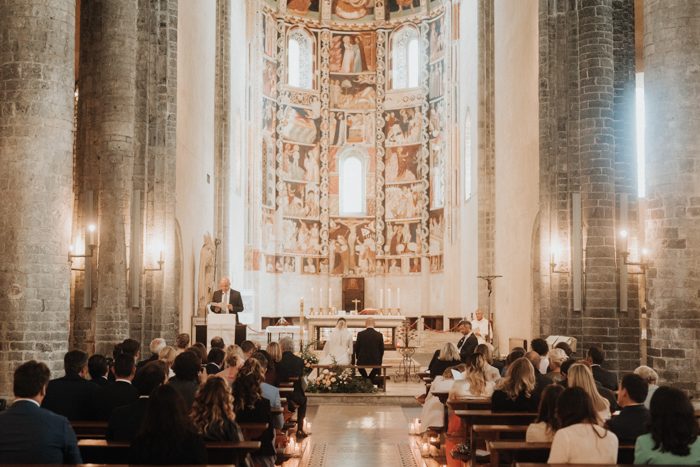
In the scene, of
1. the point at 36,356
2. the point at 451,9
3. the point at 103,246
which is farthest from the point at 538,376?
the point at 451,9

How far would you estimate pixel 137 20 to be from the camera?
1888 centimetres

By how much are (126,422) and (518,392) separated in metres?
4.20

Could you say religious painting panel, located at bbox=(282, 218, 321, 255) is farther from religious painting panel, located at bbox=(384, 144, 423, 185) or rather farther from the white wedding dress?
the white wedding dress

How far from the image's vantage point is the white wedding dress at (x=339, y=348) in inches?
786

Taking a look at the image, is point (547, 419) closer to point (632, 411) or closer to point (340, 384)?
point (632, 411)

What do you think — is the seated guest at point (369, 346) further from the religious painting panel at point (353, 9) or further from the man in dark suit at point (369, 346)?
the religious painting panel at point (353, 9)

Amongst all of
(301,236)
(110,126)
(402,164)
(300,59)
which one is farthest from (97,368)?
(300,59)

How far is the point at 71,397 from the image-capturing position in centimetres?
803

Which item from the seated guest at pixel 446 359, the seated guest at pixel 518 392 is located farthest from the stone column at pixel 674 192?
the seated guest at pixel 518 392

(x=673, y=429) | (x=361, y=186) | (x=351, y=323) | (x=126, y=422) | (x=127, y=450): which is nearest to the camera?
(x=673, y=429)

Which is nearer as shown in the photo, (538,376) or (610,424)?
(610,424)

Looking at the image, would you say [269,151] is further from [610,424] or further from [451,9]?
[610,424]

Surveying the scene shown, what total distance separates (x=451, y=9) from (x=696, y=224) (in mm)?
23737

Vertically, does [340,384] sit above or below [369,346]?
below
